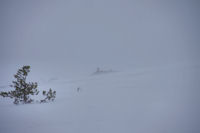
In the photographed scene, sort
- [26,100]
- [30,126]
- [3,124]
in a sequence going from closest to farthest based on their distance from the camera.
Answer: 1. [30,126]
2. [3,124]
3. [26,100]

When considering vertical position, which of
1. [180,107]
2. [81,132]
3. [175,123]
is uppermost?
[180,107]

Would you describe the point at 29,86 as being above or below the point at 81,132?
above

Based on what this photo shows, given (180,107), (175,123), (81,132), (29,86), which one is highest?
(29,86)

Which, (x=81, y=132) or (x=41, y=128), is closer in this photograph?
(x=81, y=132)

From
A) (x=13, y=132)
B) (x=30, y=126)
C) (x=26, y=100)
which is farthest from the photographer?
(x=26, y=100)

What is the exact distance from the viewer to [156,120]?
2.88 metres

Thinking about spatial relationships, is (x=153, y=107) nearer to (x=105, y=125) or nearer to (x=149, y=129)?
(x=149, y=129)

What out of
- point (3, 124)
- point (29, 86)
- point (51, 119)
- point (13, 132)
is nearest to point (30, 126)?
point (13, 132)

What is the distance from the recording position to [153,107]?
149 inches

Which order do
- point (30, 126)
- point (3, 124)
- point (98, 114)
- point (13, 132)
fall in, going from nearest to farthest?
point (13, 132), point (30, 126), point (3, 124), point (98, 114)

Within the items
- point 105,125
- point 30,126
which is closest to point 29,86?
point 30,126

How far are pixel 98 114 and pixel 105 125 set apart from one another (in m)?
0.76

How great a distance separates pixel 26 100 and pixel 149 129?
7.23 metres

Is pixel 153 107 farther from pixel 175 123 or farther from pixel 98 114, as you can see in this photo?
pixel 98 114
